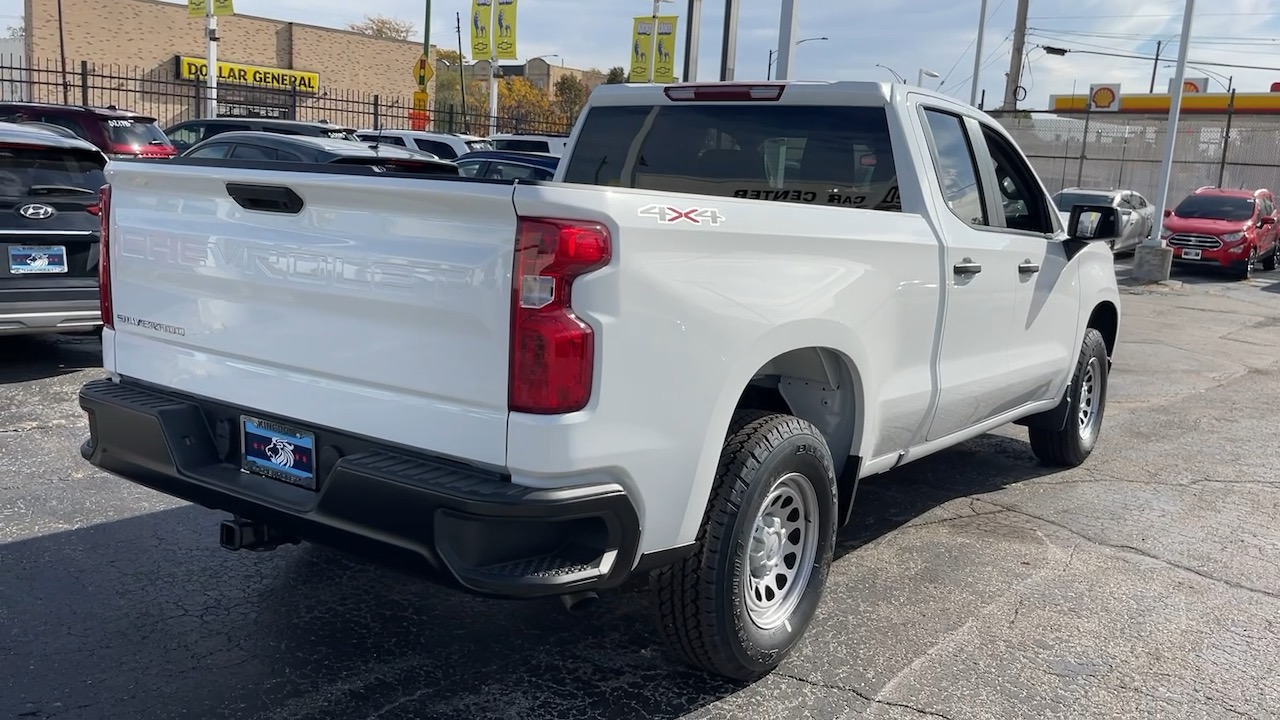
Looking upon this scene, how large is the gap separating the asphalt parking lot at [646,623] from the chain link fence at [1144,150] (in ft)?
91.8

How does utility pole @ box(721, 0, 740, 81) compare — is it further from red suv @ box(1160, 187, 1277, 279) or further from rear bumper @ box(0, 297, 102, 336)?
red suv @ box(1160, 187, 1277, 279)

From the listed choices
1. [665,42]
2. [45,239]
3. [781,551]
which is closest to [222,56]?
[665,42]

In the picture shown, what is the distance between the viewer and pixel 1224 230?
21422 millimetres

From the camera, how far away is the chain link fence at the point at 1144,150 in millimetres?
30297

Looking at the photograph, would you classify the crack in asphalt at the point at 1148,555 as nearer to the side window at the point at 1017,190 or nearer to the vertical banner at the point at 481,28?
the side window at the point at 1017,190

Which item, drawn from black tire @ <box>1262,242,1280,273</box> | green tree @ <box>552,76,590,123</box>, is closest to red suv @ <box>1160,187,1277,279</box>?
black tire @ <box>1262,242,1280,273</box>

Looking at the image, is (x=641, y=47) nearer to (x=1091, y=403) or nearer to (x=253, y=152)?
(x=253, y=152)

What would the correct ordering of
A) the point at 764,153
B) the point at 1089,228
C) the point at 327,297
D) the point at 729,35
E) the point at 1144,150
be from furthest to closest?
1. the point at 1144,150
2. the point at 729,35
3. the point at 1089,228
4. the point at 764,153
5. the point at 327,297

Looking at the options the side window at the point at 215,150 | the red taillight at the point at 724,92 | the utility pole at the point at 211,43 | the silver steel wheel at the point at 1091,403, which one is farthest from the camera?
the utility pole at the point at 211,43

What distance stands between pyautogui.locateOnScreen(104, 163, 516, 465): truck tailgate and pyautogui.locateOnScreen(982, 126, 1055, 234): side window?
10.7 ft

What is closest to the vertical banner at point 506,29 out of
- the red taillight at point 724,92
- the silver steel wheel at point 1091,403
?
the silver steel wheel at point 1091,403

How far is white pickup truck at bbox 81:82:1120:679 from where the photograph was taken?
9.41 feet

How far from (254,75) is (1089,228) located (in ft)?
160

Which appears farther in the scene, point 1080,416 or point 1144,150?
point 1144,150
